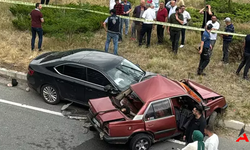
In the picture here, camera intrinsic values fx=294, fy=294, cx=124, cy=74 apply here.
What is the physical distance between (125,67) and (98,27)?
21.8 ft

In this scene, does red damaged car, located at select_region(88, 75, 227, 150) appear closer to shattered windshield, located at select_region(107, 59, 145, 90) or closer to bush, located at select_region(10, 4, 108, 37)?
shattered windshield, located at select_region(107, 59, 145, 90)

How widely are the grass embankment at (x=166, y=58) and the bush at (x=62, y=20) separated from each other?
1.17 feet

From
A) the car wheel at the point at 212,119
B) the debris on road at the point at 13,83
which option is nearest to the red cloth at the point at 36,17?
the debris on road at the point at 13,83

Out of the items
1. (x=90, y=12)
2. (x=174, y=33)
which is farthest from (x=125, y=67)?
(x=90, y=12)

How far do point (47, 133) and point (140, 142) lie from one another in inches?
89.7

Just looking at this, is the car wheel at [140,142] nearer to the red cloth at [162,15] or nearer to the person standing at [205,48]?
the person standing at [205,48]

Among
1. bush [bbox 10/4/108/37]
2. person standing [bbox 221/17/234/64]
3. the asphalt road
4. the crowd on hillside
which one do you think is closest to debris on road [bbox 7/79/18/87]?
the asphalt road

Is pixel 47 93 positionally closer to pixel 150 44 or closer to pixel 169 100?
pixel 169 100

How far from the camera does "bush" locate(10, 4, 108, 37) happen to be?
1227 centimetres

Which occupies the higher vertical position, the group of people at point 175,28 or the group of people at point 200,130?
the group of people at point 175,28

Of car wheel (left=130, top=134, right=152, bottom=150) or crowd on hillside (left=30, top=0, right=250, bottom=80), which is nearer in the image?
car wheel (left=130, top=134, right=152, bottom=150)

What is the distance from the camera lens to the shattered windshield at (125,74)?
7.63 m

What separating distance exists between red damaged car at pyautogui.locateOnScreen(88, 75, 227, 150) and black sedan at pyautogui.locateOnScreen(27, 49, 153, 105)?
0.68m

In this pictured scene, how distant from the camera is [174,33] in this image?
11.6 metres
